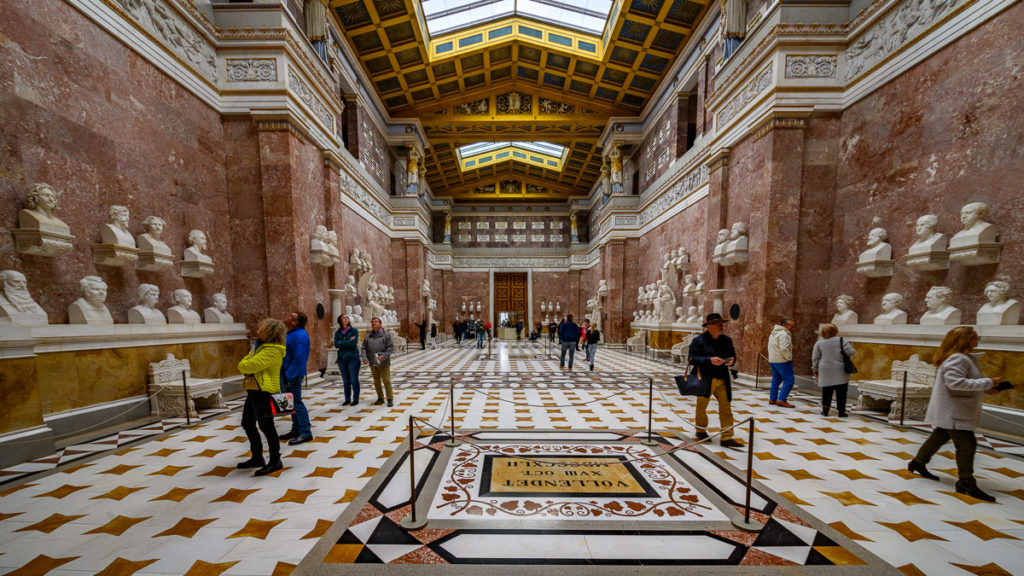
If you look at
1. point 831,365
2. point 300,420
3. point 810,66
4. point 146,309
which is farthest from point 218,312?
point 810,66

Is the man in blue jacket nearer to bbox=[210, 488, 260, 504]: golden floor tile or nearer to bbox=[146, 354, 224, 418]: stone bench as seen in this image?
bbox=[210, 488, 260, 504]: golden floor tile

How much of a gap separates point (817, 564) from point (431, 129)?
65.9ft

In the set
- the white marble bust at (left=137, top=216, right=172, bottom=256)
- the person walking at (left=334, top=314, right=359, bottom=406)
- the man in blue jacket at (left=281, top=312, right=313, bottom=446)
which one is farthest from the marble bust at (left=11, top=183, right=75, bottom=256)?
the person walking at (left=334, top=314, right=359, bottom=406)

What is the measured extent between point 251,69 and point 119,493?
788 cm

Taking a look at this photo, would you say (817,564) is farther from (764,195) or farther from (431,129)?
(431,129)

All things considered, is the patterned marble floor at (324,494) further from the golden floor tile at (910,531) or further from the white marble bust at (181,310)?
the white marble bust at (181,310)

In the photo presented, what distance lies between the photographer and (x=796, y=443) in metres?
4.37

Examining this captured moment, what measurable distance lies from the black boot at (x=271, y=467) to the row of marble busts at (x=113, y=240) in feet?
13.0

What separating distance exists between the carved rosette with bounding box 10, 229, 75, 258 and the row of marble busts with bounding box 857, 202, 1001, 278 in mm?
11892

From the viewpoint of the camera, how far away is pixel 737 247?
7988mm

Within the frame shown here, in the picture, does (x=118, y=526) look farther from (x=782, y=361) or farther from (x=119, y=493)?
(x=782, y=361)

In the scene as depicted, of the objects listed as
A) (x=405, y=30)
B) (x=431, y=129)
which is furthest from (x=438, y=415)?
(x=431, y=129)

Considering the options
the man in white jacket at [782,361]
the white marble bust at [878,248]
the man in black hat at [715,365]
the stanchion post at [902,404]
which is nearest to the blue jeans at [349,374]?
the man in black hat at [715,365]

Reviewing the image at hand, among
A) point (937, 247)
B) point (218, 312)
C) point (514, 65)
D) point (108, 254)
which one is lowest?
point (218, 312)
